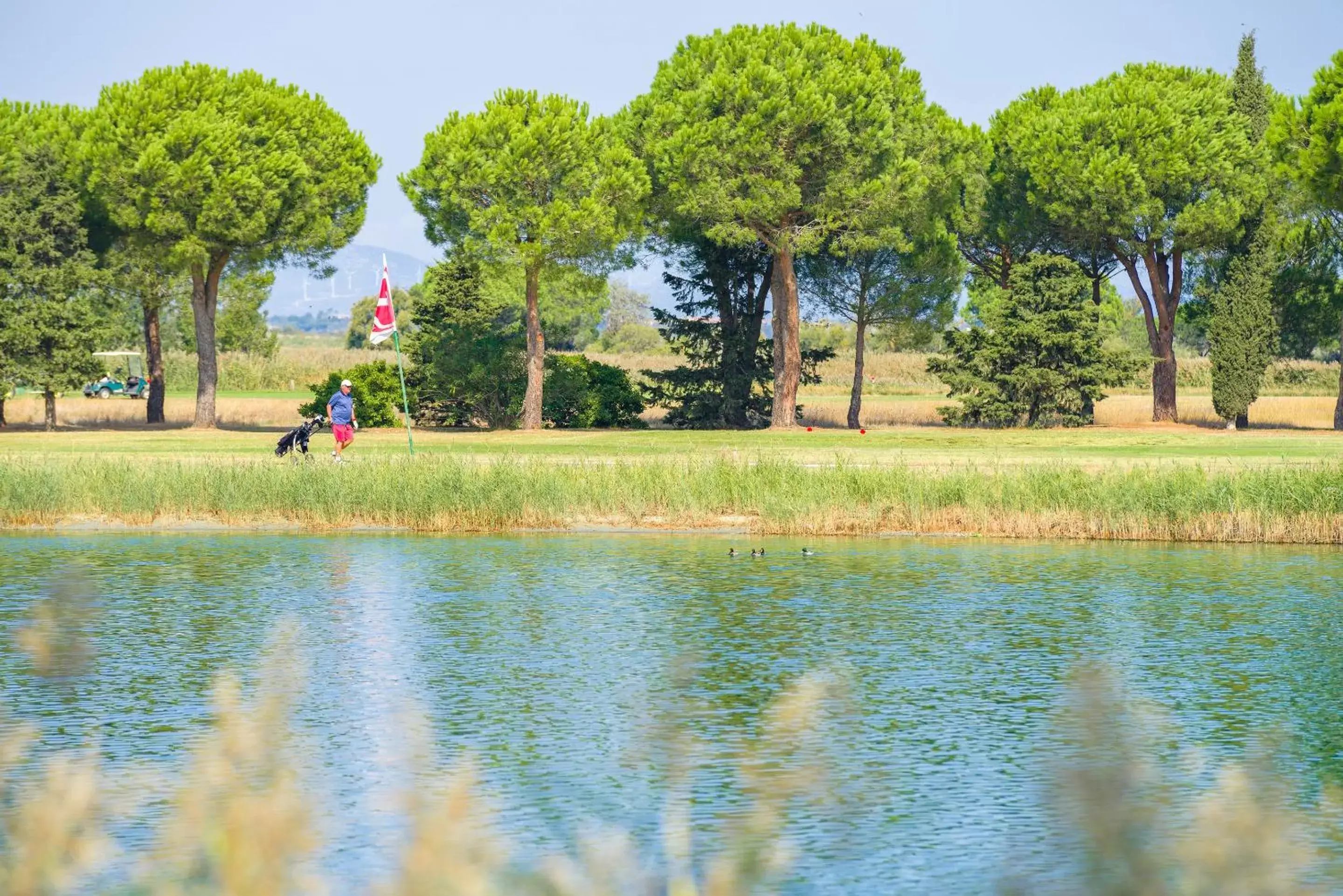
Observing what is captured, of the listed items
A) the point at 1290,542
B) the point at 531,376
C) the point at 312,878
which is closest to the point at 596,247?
the point at 531,376

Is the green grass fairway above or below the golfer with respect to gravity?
below

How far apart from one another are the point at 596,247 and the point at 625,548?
2674cm

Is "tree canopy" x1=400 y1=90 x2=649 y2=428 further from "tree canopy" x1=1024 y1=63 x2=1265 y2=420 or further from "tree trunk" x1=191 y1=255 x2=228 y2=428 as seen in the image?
"tree canopy" x1=1024 y1=63 x2=1265 y2=420

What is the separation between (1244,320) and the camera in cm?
5638

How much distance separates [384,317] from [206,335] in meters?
15.1

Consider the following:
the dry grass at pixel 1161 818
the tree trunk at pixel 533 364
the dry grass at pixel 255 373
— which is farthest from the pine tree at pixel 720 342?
the dry grass at pixel 1161 818

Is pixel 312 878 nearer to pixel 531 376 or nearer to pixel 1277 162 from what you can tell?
pixel 531 376

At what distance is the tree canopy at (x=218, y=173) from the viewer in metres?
51.1

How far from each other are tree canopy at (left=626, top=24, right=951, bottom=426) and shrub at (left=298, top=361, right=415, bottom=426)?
410 inches

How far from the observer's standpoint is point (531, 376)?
54.2 m

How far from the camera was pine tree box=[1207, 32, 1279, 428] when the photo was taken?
5616 cm

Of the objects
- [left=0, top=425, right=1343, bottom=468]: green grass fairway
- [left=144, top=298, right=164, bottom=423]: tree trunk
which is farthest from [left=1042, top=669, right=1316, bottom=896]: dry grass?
[left=144, top=298, right=164, bottom=423]: tree trunk

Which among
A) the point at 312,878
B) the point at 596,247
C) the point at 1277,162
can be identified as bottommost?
the point at 312,878

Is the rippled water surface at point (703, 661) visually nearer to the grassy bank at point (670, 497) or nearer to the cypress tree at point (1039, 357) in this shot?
the grassy bank at point (670, 497)
